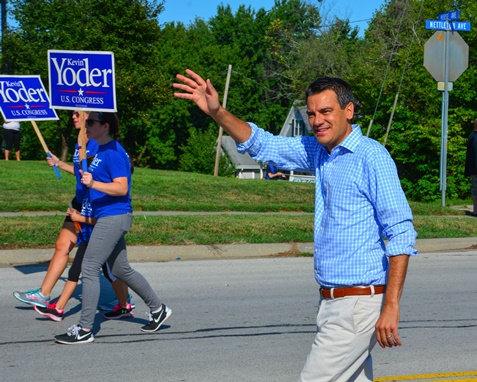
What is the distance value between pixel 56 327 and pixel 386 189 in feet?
14.7

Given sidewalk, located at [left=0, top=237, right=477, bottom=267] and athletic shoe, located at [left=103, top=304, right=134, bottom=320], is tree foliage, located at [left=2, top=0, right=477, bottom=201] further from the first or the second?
athletic shoe, located at [left=103, top=304, right=134, bottom=320]

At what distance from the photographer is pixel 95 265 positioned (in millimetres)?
6738

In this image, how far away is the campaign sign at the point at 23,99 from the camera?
336 inches

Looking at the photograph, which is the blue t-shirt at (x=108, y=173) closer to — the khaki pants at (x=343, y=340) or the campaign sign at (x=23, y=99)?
the campaign sign at (x=23, y=99)

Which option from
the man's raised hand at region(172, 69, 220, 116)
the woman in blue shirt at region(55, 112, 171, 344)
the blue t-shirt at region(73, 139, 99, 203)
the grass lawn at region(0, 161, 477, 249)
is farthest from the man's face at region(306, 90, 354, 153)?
the grass lawn at region(0, 161, 477, 249)

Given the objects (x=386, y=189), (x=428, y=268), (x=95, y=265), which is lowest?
(x=428, y=268)

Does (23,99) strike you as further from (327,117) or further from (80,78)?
(327,117)

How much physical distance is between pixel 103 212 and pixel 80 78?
55.5 inches

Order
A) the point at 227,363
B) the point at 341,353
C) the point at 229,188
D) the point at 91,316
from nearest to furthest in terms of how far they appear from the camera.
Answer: the point at 341,353, the point at 227,363, the point at 91,316, the point at 229,188

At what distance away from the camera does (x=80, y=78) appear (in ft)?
24.5

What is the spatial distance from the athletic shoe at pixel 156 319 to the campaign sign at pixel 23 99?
98.9 inches

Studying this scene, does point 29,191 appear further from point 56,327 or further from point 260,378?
point 260,378

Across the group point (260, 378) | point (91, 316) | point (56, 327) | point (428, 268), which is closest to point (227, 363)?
point (260, 378)

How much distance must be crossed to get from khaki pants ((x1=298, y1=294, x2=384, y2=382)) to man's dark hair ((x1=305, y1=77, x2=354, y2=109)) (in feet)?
2.97
